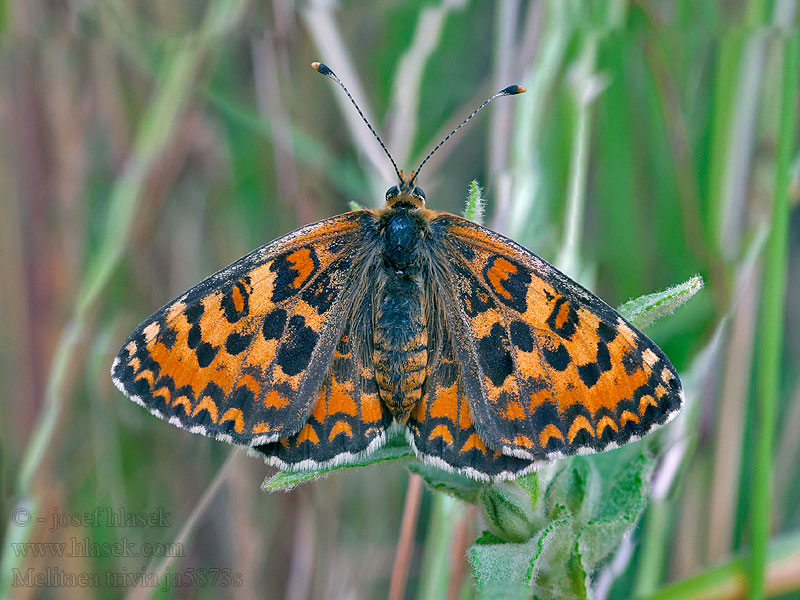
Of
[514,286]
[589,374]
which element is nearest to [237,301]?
[514,286]

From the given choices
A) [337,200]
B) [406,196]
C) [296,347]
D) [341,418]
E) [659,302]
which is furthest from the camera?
[337,200]

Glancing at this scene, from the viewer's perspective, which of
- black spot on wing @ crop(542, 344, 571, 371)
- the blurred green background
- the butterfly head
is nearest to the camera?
black spot on wing @ crop(542, 344, 571, 371)

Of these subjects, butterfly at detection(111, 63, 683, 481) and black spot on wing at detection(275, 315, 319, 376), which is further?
black spot on wing at detection(275, 315, 319, 376)

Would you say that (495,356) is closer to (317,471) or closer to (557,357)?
(557,357)

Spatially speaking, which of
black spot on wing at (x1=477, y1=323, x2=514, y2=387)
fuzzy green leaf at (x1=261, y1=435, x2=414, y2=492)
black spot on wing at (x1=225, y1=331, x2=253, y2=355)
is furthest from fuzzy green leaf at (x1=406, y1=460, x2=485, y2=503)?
black spot on wing at (x1=225, y1=331, x2=253, y2=355)

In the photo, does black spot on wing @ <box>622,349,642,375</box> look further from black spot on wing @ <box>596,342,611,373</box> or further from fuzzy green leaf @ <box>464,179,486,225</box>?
fuzzy green leaf @ <box>464,179,486,225</box>

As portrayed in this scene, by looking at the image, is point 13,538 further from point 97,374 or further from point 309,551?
point 309,551
